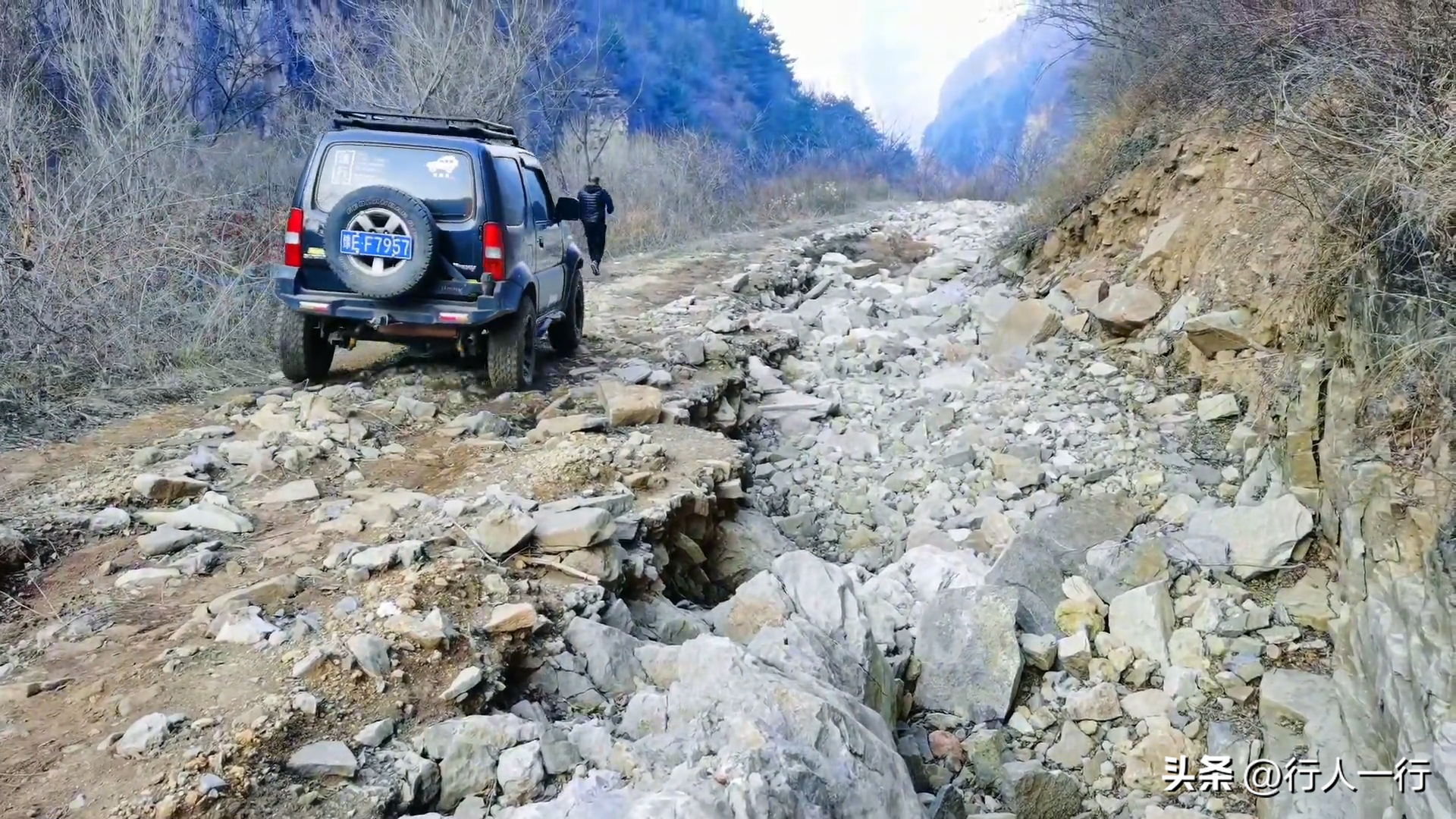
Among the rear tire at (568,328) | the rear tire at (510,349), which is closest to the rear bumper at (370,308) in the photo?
the rear tire at (510,349)

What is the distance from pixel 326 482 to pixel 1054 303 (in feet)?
22.2

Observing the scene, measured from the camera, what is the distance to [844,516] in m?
6.34

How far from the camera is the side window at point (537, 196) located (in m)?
6.99

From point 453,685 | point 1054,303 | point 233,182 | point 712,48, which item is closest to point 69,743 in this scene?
point 453,685

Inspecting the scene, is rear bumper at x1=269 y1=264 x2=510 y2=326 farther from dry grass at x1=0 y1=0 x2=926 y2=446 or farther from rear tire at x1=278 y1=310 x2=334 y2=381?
dry grass at x1=0 y1=0 x2=926 y2=446

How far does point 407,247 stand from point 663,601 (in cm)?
291

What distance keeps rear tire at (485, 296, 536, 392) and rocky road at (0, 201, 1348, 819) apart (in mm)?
135

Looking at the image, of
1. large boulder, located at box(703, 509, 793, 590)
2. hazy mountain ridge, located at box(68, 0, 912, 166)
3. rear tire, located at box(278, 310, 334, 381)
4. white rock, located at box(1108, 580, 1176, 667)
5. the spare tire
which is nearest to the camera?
white rock, located at box(1108, 580, 1176, 667)

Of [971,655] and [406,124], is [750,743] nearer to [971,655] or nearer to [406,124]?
[971,655]

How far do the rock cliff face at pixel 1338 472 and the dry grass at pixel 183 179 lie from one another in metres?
6.83

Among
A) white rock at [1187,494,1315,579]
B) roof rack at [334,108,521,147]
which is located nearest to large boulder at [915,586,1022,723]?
white rock at [1187,494,1315,579]

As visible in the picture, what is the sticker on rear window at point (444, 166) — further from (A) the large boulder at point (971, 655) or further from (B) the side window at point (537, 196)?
(A) the large boulder at point (971, 655)

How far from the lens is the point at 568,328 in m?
8.16

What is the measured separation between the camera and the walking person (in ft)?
37.6
